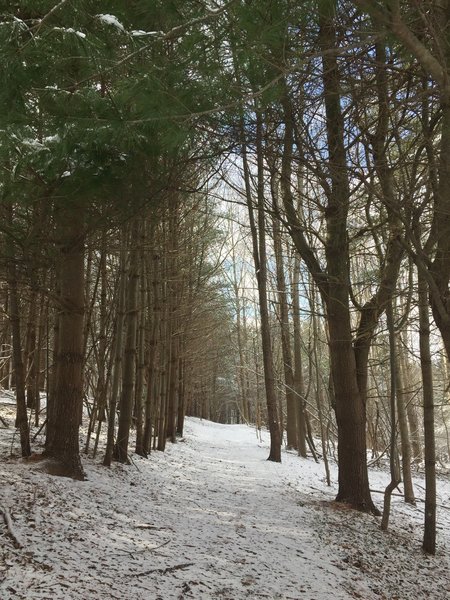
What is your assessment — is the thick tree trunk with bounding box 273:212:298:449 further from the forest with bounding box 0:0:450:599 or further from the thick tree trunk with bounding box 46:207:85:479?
the thick tree trunk with bounding box 46:207:85:479

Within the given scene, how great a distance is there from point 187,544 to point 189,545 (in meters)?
0.03

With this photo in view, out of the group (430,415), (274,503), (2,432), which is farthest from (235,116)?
(2,432)

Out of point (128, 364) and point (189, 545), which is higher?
point (128, 364)

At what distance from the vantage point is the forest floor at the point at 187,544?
3137mm

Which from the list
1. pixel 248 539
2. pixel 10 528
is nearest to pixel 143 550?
pixel 10 528

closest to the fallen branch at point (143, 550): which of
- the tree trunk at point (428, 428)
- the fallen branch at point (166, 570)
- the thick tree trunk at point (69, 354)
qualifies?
the fallen branch at point (166, 570)

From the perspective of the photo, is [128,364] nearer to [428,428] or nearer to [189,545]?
[189,545]

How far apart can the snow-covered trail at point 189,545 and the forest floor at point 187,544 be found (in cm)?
1

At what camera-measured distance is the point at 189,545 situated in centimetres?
415

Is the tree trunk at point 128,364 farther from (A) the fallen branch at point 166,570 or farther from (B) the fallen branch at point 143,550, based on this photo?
(A) the fallen branch at point 166,570

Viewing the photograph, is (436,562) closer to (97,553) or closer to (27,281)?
(97,553)

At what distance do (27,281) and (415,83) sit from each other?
14.4 ft

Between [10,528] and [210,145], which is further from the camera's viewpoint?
[210,145]

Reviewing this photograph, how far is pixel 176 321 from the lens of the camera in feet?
42.6
